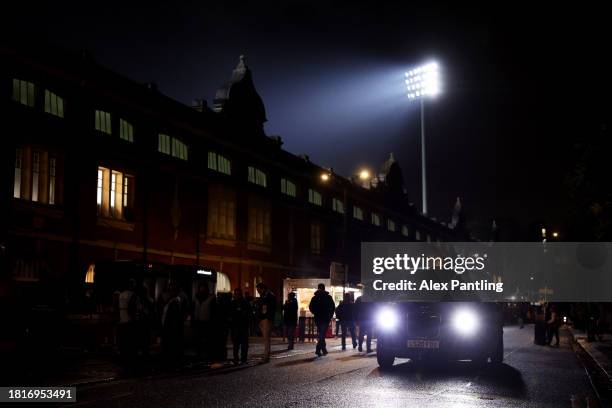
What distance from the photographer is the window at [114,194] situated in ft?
90.6

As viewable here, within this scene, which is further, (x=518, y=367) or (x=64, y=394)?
(x=518, y=367)

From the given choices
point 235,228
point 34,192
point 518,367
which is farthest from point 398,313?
point 235,228

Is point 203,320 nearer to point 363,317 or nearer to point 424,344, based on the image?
point 424,344

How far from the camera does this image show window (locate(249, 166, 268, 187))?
39.2 meters

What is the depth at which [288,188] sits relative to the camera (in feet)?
144

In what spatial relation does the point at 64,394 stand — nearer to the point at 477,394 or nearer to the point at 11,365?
the point at 11,365

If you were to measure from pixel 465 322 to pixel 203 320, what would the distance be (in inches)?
221

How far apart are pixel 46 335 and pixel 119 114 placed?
1410 cm

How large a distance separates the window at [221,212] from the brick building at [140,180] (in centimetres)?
7

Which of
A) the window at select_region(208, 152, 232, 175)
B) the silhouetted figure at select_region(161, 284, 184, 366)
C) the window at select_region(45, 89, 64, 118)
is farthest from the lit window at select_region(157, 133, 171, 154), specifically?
the silhouetted figure at select_region(161, 284, 184, 366)

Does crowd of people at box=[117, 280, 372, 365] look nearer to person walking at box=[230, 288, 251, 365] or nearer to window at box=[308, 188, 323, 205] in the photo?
person walking at box=[230, 288, 251, 365]

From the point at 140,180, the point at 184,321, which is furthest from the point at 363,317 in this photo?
the point at 140,180

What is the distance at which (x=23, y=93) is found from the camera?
23.9 metres

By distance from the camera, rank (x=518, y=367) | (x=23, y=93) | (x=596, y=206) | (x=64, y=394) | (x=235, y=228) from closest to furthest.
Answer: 1. (x=64, y=394)
2. (x=518, y=367)
3. (x=596, y=206)
4. (x=23, y=93)
5. (x=235, y=228)
